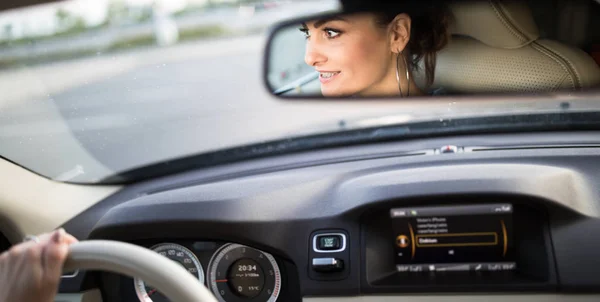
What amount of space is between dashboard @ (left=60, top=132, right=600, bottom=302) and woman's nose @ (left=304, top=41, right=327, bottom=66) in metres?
0.56

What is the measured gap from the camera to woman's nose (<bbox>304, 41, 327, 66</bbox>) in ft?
10.2

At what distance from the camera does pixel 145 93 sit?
616 centimetres

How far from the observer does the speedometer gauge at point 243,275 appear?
10.9 feet

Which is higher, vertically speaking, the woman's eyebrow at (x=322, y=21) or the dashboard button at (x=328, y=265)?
→ the woman's eyebrow at (x=322, y=21)

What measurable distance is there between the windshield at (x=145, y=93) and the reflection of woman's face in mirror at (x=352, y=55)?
0.16 feet


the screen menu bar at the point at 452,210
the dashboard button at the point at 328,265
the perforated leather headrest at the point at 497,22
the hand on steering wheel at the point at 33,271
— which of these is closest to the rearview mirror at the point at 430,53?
the perforated leather headrest at the point at 497,22

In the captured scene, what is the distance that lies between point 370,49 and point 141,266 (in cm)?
152

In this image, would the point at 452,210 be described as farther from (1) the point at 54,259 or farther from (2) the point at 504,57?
(1) the point at 54,259

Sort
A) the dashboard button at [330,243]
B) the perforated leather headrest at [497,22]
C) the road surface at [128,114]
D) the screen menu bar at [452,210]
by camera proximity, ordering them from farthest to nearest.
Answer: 1. the road surface at [128,114]
2. the dashboard button at [330,243]
3. the screen menu bar at [452,210]
4. the perforated leather headrest at [497,22]

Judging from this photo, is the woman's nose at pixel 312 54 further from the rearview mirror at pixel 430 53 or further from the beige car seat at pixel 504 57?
the beige car seat at pixel 504 57

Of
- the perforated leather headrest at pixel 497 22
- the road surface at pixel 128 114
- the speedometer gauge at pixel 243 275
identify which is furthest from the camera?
the road surface at pixel 128 114

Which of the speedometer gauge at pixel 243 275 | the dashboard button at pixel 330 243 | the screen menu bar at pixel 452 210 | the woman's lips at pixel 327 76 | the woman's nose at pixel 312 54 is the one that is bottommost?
the speedometer gauge at pixel 243 275

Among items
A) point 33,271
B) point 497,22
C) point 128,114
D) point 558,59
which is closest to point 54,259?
point 33,271

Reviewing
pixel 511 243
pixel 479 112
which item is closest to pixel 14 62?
pixel 479 112
